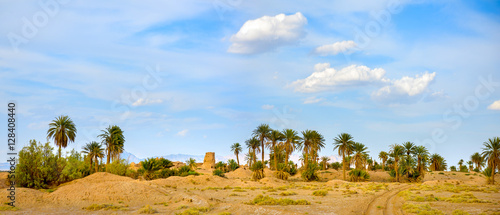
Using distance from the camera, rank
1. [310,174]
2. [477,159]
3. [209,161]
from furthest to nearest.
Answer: [209,161], [477,159], [310,174]

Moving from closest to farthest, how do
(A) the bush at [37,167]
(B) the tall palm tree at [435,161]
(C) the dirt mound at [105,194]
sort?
1. (C) the dirt mound at [105,194]
2. (A) the bush at [37,167]
3. (B) the tall palm tree at [435,161]

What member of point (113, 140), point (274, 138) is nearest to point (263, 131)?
point (274, 138)

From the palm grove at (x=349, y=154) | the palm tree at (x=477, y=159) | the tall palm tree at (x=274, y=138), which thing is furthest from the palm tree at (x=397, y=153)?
the palm tree at (x=477, y=159)

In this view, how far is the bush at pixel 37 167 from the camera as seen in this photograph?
38406 millimetres

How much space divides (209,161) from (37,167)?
7641 cm

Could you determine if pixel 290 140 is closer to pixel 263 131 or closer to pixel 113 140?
pixel 263 131

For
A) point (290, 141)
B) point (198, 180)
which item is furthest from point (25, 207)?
point (290, 141)

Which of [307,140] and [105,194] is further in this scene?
[307,140]

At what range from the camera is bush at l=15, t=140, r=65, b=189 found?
38.4m

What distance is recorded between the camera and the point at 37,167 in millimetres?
39250

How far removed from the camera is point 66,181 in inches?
1745

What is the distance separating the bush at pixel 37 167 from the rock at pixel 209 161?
71.1 meters

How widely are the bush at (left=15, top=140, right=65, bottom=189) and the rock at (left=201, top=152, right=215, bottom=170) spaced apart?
233 feet

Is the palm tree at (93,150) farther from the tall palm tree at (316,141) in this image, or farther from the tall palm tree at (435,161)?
the tall palm tree at (435,161)
